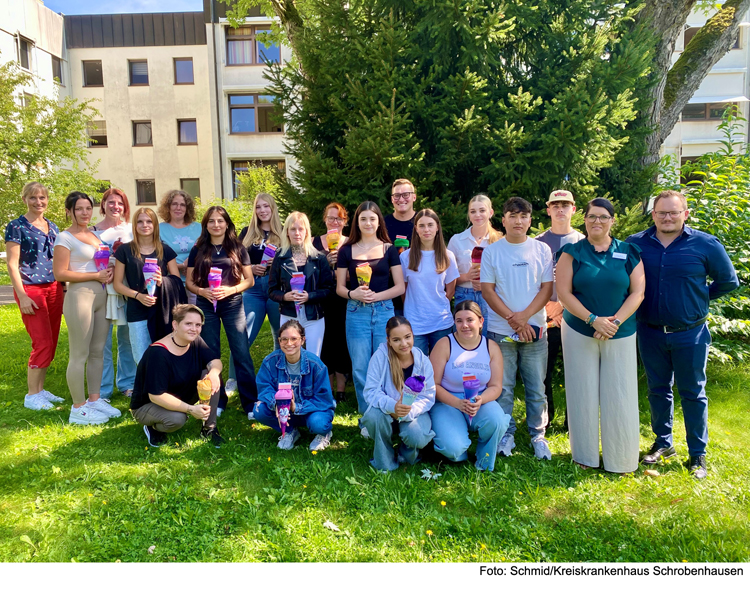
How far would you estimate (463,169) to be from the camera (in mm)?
6660

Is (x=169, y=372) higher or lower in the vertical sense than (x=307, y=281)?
lower

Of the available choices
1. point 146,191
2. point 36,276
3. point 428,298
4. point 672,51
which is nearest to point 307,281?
point 428,298

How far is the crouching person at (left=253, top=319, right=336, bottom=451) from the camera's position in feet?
15.5

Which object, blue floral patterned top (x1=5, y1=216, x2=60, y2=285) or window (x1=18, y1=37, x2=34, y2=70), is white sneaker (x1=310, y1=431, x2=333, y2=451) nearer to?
blue floral patterned top (x1=5, y1=216, x2=60, y2=285)

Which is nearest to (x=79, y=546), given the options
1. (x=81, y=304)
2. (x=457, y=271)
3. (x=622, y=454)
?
(x=81, y=304)

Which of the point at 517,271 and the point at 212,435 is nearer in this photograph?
the point at 517,271

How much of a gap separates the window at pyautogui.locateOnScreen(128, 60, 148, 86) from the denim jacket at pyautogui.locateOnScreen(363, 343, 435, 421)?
25.8 metres

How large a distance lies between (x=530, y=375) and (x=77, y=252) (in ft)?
14.5

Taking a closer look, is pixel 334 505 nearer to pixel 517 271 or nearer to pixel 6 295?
pixel 517 271

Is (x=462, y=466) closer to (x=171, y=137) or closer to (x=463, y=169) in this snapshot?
(x=463, y=169)

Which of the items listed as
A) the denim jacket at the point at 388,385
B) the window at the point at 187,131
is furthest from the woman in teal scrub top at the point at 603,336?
the window at the point at 187,131

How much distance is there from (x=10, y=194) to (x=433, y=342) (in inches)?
678

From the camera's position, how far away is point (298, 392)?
4.80 meters

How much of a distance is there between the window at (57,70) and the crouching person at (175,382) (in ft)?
85.3
